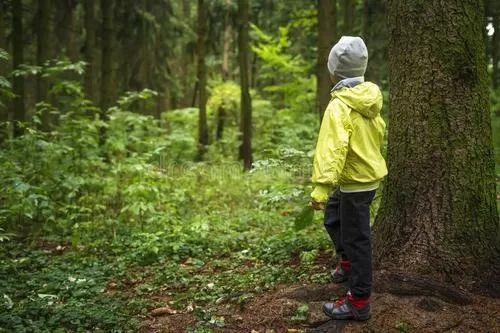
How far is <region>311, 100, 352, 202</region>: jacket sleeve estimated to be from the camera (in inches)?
135

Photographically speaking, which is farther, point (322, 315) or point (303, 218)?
point (303, 218)

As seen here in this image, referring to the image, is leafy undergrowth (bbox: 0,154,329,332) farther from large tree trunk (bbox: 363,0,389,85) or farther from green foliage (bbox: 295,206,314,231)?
large tree trunk (bbox: 363,0,389,85)

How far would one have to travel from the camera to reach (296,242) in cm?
597

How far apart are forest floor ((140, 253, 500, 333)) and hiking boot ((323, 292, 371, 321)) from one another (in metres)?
0.05

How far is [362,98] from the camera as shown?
143 inches

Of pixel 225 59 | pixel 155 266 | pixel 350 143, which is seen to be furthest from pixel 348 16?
pixel 225 59

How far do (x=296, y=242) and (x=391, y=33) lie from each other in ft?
8.93

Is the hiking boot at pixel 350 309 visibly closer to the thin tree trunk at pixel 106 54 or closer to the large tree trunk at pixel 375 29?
the large tree trunk at pixel 375 29

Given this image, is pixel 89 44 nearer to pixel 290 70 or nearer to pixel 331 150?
pixel 290 70

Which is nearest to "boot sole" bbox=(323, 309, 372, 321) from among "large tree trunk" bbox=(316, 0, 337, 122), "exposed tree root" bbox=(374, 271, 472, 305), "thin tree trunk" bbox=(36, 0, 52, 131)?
"exposed tree root" bbox=(374, 271, 472, 305)

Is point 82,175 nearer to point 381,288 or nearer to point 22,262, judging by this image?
point 22,262

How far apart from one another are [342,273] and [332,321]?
2.05 feet


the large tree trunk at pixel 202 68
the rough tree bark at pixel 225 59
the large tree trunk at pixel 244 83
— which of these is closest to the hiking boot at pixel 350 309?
the large tree trunk at pixel 244 83

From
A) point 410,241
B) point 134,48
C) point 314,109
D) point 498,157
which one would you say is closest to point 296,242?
point 410,241
